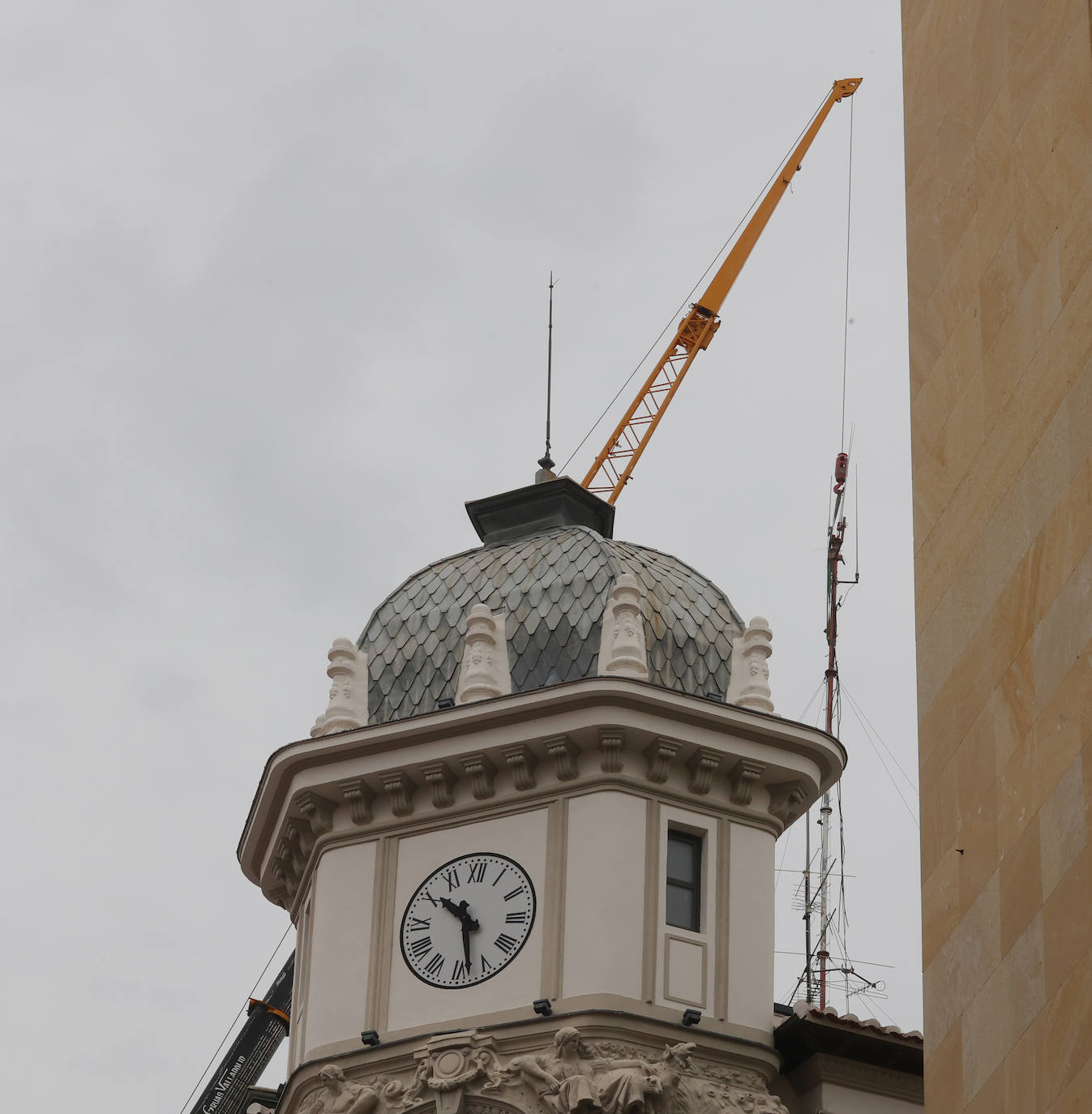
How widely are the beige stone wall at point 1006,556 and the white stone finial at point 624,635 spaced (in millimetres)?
11005

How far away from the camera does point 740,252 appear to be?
8312 cm

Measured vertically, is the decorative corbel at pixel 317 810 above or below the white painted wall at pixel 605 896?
above

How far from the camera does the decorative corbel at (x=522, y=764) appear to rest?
34594 millimetres

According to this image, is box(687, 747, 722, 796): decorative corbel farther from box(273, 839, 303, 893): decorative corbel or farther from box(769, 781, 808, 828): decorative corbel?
box(273, 839, 303, 893): decorative corbel

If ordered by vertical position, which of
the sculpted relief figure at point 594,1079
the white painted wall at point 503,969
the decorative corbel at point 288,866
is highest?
the decorative corbel at point 288,866

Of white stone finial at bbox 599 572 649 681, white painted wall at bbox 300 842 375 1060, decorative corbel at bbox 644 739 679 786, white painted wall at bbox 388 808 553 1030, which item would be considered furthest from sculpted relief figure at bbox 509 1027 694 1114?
white stone finial at bbox 599 572 649 681

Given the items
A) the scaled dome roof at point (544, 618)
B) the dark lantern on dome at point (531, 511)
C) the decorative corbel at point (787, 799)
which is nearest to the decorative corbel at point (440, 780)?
the scaled dome roof at point (544, 618)

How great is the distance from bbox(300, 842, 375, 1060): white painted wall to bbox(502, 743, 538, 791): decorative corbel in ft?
8.29

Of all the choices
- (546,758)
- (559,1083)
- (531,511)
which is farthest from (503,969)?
(531,511)

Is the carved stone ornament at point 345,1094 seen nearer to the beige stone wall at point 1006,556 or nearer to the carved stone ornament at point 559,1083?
the carved stone ornament at point 559,1083

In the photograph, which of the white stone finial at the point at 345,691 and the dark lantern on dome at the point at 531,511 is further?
the dark lantern on dome at the point at 531,511

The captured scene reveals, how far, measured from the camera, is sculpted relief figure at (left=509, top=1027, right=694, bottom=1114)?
31.4 metres

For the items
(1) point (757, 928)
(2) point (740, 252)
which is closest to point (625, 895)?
(1) point (757, 928)

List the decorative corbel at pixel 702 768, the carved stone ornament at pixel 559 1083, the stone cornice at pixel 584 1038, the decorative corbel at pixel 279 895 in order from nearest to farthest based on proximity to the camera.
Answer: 1. the carved stone ornament at pixel 559 1083
2. the stone cornice at pixel 584 1038
3. the decorative corbel at pixel 702 768
4. the decorative corbel at pixel 279 895
